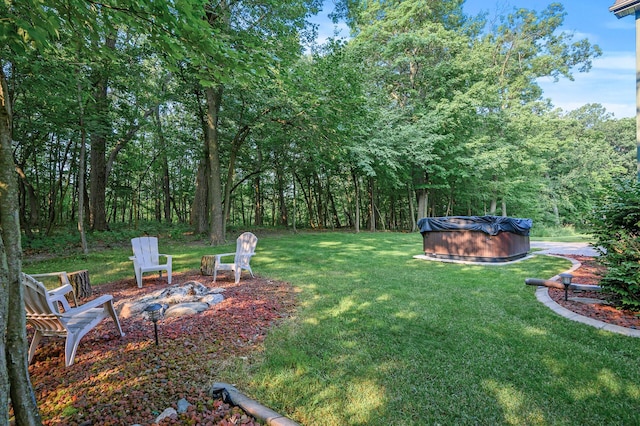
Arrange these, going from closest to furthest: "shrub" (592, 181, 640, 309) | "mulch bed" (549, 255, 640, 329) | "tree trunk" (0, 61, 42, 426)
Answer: "tree trunk" (0, 61, 42, 426), "mulch bed" (549, 255, 640, 329), "shrub" (592, 181, 640, 309)

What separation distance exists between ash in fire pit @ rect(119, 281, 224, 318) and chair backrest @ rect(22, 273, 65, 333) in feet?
3.55

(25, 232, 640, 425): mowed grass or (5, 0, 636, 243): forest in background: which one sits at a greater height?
(5, 0, 636, 243): forest in background

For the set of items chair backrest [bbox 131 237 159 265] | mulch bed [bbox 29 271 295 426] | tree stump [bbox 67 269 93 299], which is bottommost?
mulch bed [bbox 29 271 295 426]

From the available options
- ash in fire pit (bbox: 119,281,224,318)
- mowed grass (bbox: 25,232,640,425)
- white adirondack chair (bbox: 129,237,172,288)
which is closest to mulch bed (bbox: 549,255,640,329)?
mowed grass (bbox: 25,232,640,425)

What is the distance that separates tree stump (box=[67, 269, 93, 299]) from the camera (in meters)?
4.41

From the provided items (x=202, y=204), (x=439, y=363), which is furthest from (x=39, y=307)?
(x=202, y=204)

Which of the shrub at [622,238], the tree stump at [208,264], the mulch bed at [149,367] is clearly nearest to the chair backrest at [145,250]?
the tree stump at [208,264]

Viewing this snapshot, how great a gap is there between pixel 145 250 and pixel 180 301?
2.01 m

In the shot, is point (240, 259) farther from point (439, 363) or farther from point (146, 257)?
point (439, 363)

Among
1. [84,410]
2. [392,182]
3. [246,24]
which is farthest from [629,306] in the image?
[392,182]

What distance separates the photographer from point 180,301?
388 cm

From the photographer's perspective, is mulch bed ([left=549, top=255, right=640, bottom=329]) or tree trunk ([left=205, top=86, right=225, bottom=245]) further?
tree trunk ([left=205, top=86, right=225, bottom=245])

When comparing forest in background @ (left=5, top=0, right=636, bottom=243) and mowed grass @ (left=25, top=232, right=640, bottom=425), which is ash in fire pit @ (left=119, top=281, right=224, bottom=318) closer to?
mowed grass @ (left=25, top=232, right=640, bottom=425)

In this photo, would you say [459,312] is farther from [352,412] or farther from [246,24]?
[246,24]
